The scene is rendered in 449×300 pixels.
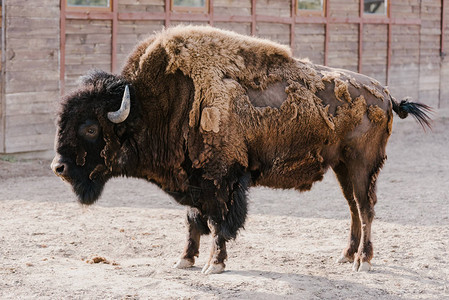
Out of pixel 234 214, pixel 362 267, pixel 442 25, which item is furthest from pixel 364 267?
pixel 442 25

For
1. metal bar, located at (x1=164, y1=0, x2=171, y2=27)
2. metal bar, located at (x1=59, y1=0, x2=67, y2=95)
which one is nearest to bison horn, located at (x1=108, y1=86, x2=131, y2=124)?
metal bar, located at (x1=59, y1=0, x2=67, y2=95)

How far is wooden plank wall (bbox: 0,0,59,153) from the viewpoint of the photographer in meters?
10.6

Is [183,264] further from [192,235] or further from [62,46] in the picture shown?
[62,46]

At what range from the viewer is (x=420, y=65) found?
17.4 m

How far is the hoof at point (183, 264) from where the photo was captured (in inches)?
230

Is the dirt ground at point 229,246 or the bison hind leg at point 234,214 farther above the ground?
the bison hind leg at point 234,214

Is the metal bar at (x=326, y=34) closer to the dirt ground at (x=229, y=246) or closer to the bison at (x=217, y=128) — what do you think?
the dirt ground at (x=229, y=246)

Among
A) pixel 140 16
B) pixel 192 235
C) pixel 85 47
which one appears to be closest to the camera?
pixel 192 235

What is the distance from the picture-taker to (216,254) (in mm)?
5637

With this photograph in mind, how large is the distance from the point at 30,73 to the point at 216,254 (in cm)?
639

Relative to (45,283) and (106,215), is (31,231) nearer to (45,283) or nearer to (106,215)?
(106,215)

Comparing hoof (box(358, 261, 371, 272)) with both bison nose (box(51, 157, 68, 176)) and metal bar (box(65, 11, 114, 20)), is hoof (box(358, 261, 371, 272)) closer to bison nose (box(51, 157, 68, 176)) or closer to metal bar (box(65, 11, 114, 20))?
bison nose (box(51, 157, 68, 176))

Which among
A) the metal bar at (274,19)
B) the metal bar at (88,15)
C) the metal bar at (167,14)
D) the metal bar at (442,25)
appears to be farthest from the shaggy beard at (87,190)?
the metal bar at (442,25)

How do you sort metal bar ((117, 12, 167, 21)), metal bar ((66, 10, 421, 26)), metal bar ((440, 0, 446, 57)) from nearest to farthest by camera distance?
metal bar ((66, 10, 421, 26)) → metal bar ((117, 12, 167, 21)) → metal bar ((440, 0, 446, 57))
